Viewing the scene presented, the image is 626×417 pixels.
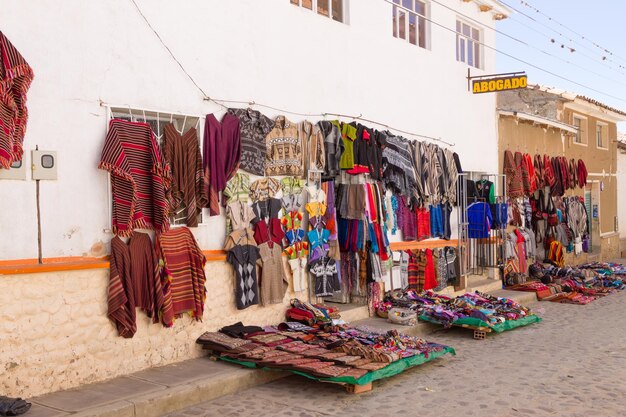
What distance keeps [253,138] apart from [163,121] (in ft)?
4.47

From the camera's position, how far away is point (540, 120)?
17.2 m

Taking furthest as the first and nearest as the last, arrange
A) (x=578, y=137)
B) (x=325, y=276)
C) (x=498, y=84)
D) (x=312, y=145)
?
(x=578, y=137)
(x=498, y=84)
(x=325, y=276)
(x=312, y=145)

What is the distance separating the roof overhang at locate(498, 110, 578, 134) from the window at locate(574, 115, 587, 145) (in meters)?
0.83

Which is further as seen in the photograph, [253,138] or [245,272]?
[253,138]

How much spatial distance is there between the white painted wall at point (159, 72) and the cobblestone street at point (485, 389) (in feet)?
7.26

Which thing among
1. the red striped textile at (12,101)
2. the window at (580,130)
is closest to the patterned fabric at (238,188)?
the red striped textile at (12,101)

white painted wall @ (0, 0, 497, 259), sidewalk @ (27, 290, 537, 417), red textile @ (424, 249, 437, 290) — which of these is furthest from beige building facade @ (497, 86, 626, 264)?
sidewalk @ (27, 290, 537, 417)

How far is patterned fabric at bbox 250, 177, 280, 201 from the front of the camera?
28.1ft

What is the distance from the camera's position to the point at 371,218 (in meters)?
10.4

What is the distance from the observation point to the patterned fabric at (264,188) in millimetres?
8555

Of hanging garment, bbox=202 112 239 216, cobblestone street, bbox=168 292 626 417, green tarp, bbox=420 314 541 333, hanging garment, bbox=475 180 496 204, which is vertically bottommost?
cobblestone street, bbox=168 292 626 417

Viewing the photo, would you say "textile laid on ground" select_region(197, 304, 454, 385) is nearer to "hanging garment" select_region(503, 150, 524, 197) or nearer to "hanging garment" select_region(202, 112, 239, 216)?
"hanging garment" select_region(202, 112, 239, 216)

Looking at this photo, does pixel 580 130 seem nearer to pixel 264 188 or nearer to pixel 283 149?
pixel 283 149

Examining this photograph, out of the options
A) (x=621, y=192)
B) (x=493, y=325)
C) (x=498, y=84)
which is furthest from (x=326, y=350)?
(x=621, y=192)
